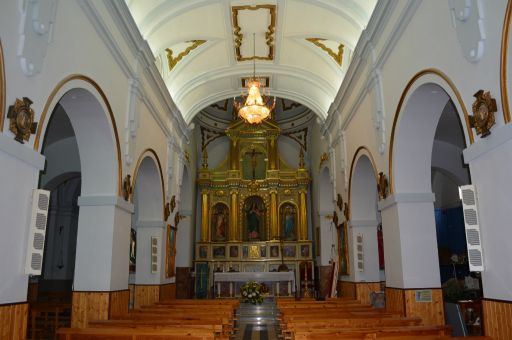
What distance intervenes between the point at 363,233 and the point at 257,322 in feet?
10.4

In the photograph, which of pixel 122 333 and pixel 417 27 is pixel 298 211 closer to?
pixel 417 27

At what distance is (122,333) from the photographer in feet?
15.1

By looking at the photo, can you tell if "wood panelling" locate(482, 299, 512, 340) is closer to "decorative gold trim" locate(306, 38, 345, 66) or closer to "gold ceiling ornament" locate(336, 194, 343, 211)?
"gold ceiling ornament" locate(336, 194, 343, 211)

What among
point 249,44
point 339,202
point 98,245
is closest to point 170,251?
point 339,202

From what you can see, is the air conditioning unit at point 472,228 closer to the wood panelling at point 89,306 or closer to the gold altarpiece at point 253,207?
the wood panelling at point 89,306

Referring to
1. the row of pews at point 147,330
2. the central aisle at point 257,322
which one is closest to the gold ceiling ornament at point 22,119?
the row of pews at point 147,330

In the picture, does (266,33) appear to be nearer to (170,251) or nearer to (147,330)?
(170,251)

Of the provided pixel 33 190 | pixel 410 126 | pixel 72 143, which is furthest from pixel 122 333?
pixel 72 143

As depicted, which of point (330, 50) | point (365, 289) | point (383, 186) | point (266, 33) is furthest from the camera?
point (330, 50)

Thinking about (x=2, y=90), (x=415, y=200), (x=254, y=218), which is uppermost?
(x=254, y=218)

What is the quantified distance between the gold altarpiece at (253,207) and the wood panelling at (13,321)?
12576mm

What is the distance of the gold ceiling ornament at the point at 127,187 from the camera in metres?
7.71

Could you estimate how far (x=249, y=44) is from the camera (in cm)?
1090

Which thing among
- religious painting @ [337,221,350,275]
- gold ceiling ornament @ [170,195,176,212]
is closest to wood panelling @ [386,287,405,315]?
religious painting @ [337,221,350,275]
